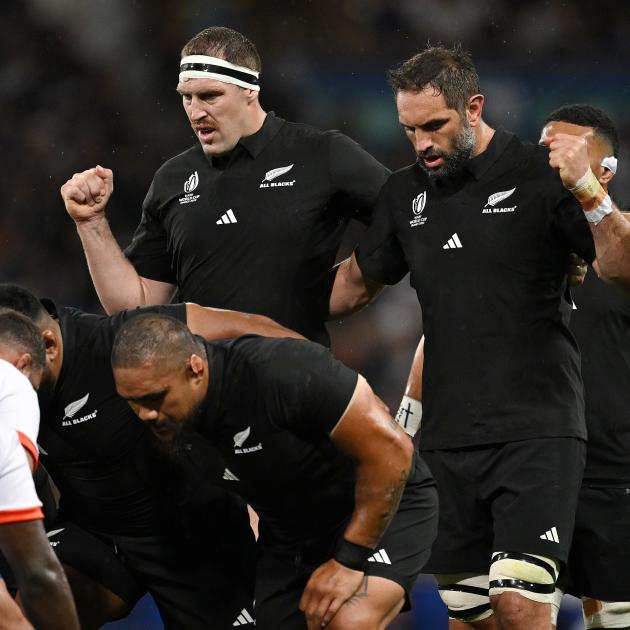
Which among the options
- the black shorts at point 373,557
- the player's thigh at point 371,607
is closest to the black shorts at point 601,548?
the black shorts at point 373,557

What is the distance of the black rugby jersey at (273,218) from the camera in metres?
4.76

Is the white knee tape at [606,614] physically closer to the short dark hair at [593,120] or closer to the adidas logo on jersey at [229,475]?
the adidas logo on jersey at [229,475]

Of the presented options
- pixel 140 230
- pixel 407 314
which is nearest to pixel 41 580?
pixel 140 230

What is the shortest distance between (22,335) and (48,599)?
796mm

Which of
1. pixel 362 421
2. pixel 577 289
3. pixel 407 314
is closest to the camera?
pixel 362 421

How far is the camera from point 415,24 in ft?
29.3

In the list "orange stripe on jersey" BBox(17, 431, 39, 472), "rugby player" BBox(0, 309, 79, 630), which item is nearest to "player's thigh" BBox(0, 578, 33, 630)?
"rugby player" BBox(0, 309, 79, 630)

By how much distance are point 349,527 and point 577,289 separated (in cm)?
153

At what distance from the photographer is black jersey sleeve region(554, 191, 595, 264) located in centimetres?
424

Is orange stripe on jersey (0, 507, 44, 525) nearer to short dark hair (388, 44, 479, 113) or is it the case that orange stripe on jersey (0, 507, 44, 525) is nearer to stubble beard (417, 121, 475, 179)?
stubble beard (417, 121, 475, 179)

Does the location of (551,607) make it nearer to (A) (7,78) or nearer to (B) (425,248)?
(B) (425,248)

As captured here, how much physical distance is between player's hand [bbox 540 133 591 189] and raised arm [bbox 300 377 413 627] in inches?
35.8

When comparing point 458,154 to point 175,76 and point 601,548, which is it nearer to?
point 601,548

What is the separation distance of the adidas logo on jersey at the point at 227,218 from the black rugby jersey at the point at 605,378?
1.34 meters
